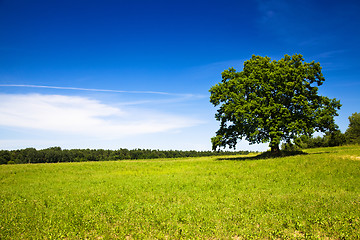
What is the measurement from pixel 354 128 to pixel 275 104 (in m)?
83.3

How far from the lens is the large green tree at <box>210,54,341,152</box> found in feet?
103

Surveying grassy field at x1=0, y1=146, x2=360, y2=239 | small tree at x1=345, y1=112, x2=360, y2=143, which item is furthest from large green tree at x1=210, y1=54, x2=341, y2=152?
small tree at x1=345, y1=112, x2=360, y2=143

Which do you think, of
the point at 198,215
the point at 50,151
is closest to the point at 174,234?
the point at 198,215

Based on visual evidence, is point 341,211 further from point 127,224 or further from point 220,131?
point 220,131

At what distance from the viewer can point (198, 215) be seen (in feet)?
31.7

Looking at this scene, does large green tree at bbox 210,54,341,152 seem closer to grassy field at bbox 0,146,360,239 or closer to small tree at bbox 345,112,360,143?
grassy field at bbox 0,146,360,239

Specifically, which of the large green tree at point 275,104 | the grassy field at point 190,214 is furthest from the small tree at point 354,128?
the grassy field at point 190,214

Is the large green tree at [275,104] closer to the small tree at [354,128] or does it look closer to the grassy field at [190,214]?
the grassy field at [190,214]

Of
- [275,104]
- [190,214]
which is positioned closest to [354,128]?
[275,104]

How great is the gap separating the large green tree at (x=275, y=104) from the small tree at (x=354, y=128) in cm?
6942

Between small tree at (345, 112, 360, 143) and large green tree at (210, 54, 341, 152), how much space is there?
6942cm

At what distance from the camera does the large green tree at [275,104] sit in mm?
31391

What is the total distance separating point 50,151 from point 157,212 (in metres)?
120

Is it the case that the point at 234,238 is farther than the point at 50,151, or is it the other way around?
the point at 50,151
